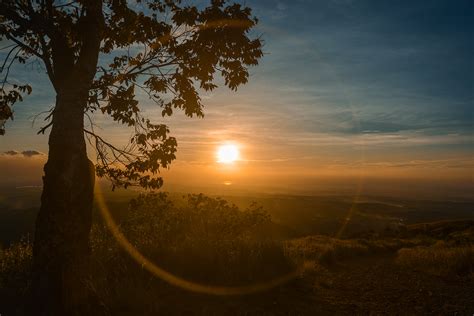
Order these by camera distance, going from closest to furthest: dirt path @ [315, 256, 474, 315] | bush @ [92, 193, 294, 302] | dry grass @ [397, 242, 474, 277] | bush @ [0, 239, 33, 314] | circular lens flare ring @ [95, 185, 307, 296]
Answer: bush @ [0, 239, 33, 314]
dirt path @ [315, 256, 474, 315]
circular lens flare ring @ [95, 185, 307, 296]
bush @ [92, 193, 294, 302]
dry grass @ [397, 242, 474, 277]

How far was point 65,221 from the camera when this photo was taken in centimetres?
607

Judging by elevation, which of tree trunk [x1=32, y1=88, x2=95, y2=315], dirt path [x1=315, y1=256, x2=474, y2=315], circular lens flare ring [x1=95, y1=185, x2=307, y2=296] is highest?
tree trunk [x1=32, y1=88, x2=95, y2=315]

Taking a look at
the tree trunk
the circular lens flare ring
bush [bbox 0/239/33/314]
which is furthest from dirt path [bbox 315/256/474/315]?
bush [bbox 0/239/33/314]

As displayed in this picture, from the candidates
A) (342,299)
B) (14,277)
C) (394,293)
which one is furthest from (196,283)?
(394,293)

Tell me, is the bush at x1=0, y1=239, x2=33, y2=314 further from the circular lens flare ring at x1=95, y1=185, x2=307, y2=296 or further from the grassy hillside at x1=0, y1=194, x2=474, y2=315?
the circular lens flare ring at x1=95, y1=185, x2=307, y2=296

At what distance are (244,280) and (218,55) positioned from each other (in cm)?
495

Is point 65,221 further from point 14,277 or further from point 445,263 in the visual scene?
point 445,263

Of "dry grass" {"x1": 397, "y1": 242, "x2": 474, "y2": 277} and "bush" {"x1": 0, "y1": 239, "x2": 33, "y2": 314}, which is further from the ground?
"bush" {"x1": 0, "y1": 239, "x2": 33, "y2": 314}

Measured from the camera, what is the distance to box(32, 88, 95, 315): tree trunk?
580 centimetres

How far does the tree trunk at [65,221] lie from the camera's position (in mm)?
5797

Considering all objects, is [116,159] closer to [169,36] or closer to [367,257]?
[169,36]

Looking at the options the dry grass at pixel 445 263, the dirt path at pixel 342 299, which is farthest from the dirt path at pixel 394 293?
the dry grass at pixel 445 263

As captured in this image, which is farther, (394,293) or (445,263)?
(445,263)

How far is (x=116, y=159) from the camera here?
28.5 ft
